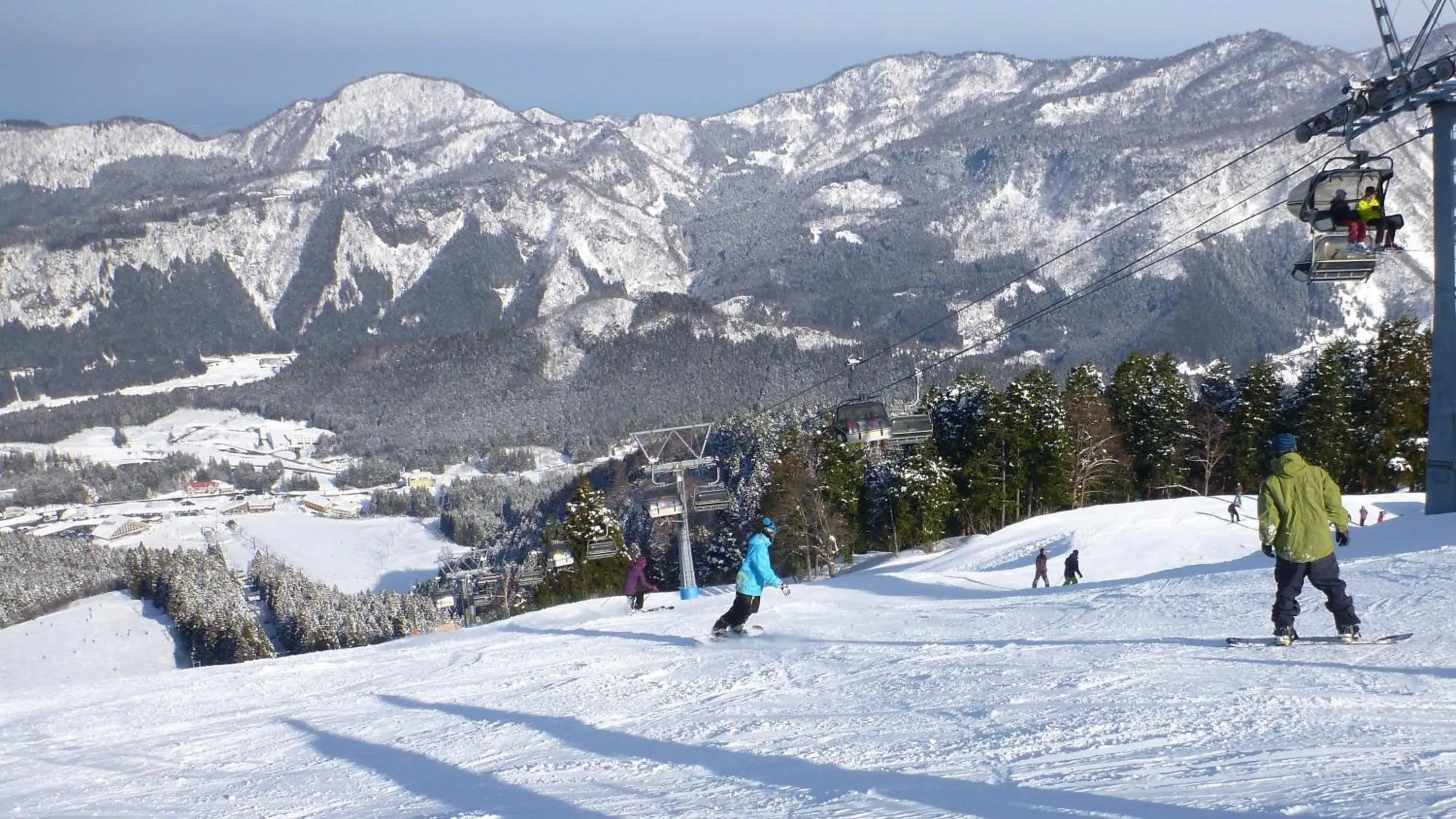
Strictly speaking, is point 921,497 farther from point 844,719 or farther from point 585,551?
point 844,719

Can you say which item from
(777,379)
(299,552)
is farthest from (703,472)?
(777,379)

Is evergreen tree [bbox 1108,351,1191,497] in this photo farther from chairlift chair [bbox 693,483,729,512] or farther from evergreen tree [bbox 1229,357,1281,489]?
chairlift chair [bbox 693,483,729,512]

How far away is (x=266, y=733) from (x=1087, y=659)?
7411mm

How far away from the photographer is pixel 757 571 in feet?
43.2

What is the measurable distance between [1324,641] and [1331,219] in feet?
20.5

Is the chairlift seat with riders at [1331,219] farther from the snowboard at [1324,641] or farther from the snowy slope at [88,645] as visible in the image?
the snowy slope at [88,645]

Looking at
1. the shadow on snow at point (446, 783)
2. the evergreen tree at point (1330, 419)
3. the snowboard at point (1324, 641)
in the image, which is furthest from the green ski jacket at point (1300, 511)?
the evergreen tree at point (1330, 419)

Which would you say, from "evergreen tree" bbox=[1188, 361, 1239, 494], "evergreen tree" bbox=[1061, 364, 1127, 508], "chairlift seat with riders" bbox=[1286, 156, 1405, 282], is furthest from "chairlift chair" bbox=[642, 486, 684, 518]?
"evergreen tree" bbox=[1188, 361, 1239, 494]

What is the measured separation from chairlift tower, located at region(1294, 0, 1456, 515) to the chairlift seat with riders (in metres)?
2.05

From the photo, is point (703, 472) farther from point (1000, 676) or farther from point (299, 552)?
point (299, 552)

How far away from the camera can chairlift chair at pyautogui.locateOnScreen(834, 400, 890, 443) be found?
102 ft

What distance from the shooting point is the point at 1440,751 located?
5.95 meters

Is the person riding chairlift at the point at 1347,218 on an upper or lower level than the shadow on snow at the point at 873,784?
upper

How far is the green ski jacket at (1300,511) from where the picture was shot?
886 cm
